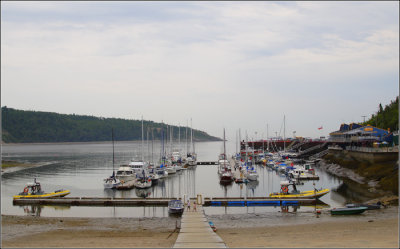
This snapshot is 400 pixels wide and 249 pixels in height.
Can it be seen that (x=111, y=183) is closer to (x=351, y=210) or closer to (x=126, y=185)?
(x=126, y=185)

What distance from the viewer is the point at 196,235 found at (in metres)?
23.2

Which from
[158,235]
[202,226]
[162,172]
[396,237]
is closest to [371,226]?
[396,237]

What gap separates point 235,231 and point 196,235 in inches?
260

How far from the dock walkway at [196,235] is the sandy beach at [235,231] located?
112cm

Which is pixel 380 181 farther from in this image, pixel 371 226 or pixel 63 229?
pixel 63 229

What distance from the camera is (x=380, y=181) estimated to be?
50.9 metres

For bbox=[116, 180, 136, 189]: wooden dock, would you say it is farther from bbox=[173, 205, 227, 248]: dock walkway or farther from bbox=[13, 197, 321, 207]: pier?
bbox=[173, 205, 227, 248]: dock walkway

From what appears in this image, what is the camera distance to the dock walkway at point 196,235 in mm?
20719

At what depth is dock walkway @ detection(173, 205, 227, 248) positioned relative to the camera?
20.7 meters

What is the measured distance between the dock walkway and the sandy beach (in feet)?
3.67

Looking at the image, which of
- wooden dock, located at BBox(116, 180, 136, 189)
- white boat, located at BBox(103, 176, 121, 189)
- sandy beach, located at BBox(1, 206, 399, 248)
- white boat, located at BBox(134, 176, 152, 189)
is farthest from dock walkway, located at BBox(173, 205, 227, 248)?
white boat, located at BBox(103, 176, 121, 189)

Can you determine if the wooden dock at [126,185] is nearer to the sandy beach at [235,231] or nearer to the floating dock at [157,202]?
the floating dock at [157,202]

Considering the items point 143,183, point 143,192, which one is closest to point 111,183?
point 143,183

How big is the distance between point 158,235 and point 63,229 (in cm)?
848
